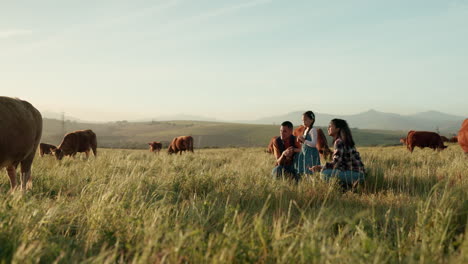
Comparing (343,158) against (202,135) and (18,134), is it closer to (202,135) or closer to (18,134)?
(18,134)

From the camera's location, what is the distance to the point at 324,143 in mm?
13273

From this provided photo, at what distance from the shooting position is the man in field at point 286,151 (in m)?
7.46

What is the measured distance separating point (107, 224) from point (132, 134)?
146052 mm

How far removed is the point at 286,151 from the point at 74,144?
44.1 feet

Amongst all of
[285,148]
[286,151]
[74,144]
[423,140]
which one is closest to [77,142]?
[74,144]

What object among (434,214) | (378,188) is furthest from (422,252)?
(378,188)

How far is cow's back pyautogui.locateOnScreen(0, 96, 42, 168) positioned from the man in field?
4724mm

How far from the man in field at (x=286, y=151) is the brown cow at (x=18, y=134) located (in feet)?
15.5

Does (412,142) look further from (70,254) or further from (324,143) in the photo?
(70,254)

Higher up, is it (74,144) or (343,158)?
(343,158)

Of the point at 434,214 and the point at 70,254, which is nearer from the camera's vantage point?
the point at 70,254

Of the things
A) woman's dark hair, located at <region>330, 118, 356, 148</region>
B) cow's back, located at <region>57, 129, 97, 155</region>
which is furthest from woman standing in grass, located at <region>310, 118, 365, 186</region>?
cow's back, located at <region>57, 129, 97, 155</region>

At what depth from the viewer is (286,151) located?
736 centimetres

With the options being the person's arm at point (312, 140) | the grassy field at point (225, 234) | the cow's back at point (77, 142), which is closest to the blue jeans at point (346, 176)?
the grassy field at point (225, 234)
